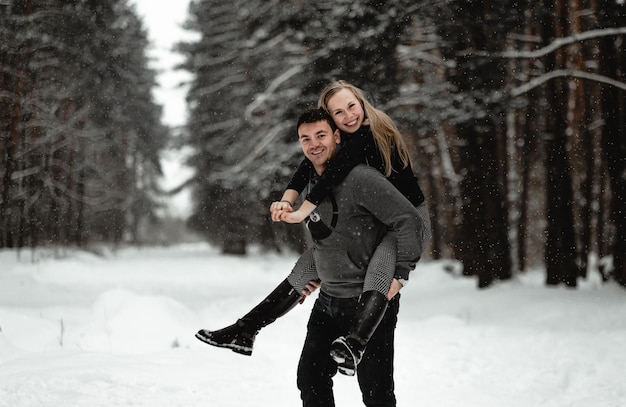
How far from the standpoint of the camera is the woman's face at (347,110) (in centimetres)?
321

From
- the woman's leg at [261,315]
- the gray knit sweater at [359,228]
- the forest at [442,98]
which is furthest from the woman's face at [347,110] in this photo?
the forest at [442,98]

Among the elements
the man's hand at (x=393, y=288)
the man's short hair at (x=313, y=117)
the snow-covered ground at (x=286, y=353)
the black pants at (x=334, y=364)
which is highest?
the man's short hair at (x=313, y=117)

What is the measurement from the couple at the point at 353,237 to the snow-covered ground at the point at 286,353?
6.94 ft

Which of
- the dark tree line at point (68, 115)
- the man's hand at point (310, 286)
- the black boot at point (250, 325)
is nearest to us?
the black boot at point (250, 325)

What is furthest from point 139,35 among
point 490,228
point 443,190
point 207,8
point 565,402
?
point 565,402

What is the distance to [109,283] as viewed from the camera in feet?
51.5

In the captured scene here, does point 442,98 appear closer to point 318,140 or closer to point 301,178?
point 301,178

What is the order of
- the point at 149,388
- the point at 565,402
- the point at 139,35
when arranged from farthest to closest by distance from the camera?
the point at 139,35, the point at 565,402, the point at 149,388

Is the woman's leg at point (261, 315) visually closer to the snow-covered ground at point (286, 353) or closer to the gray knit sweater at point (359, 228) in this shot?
the gray knit sweater at point (359, 228)

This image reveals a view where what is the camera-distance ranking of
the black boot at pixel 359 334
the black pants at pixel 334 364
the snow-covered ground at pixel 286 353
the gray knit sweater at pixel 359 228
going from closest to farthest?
the black boot at pixel 359 334 → the gray knit sweater at pixel 359 228 → the black pants at pixel 334 364 → the snow-covered ground at pixel 286 353

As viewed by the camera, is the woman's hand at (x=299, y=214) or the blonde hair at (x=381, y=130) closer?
the woman's hand at (x=299, y=214)

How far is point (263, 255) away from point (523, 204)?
1503 cm

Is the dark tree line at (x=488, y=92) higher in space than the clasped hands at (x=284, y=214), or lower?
higher

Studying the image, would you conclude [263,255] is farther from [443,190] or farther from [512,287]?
[512,287]
